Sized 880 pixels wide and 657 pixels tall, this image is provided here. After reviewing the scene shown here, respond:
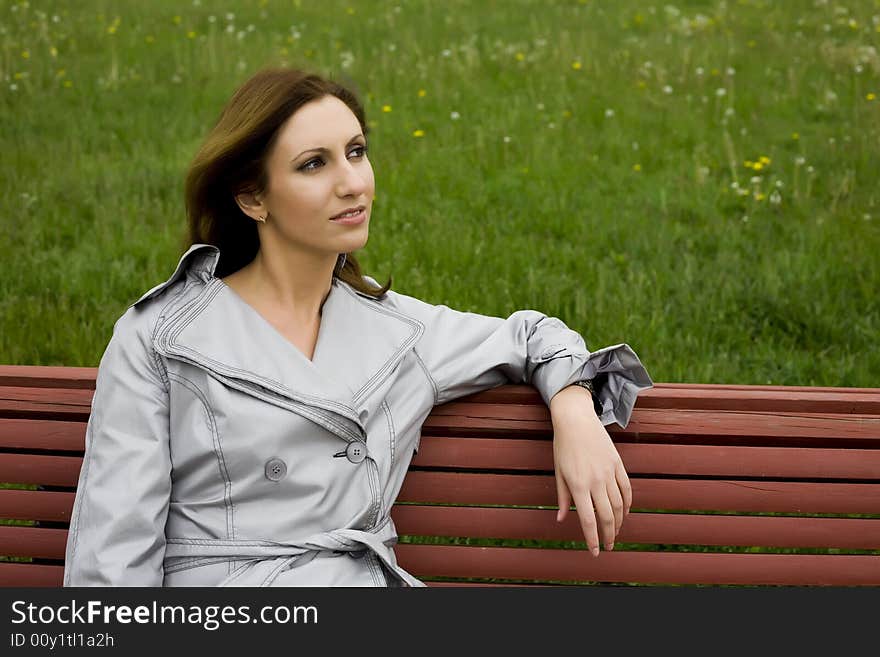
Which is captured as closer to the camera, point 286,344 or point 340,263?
point 286,344

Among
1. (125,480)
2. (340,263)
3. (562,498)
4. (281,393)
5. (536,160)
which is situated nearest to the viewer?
(125,480)

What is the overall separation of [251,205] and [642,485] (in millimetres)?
1137

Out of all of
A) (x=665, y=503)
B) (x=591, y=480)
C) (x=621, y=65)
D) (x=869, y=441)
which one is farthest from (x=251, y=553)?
(x=621, y=65)

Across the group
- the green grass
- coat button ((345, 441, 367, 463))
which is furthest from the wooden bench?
the green grass

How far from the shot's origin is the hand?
2463 mm

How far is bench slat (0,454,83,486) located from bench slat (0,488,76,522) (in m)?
0.03

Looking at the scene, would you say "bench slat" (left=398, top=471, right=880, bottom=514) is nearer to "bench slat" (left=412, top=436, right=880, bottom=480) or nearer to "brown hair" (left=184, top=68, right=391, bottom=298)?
"bench slat" (left=412, top=436, right=880, bottom=480)

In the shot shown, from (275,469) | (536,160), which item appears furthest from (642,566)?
(536,160)

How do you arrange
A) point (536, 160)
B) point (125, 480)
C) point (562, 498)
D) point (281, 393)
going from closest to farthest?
point (125, 480), point (281, 393), point (562, 498), point (536, 160)

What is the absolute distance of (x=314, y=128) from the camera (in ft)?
8.23

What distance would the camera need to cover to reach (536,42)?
7.50 metres

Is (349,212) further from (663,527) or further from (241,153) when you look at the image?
(663,527)

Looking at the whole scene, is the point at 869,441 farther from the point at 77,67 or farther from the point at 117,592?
the point at 77,67

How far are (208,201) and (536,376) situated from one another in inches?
35.5
